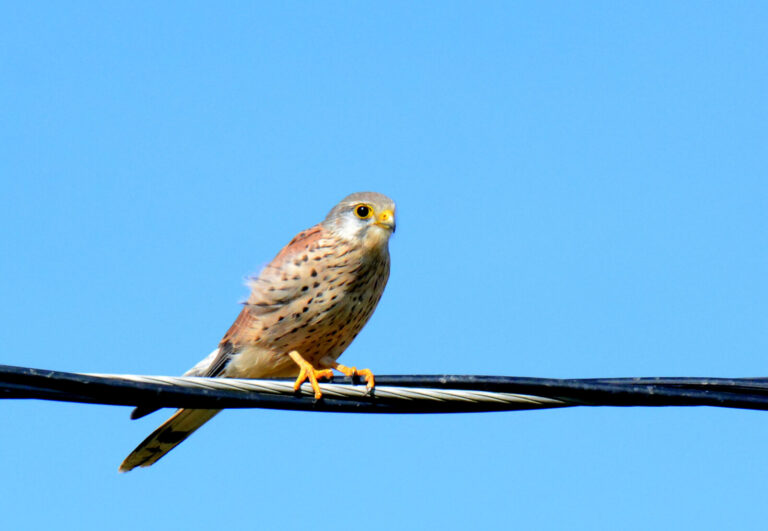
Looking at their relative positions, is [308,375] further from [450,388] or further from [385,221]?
[385,221]

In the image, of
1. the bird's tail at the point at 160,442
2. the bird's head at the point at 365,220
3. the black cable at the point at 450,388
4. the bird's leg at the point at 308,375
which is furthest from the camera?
the bird's head at the point at 365,220

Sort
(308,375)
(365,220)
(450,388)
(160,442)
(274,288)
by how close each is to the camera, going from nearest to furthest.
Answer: (450,388), (308,375), (160,442), (274,288), (365,220)

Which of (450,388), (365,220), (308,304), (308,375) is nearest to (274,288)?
(308,304)

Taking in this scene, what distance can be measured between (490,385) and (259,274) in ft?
8.64

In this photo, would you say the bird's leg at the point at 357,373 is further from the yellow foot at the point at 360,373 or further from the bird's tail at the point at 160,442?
the bird's tail at the point at 160,442

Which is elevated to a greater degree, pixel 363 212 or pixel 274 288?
pixel 363 212

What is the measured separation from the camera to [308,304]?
5492 mm

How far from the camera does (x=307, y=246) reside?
568 centimetres

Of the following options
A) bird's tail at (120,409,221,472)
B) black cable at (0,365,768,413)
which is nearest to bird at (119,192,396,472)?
bird's tail at (120,409,221,472)

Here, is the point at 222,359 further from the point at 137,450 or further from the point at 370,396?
the point at 370,396

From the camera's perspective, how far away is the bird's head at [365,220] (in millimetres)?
5691

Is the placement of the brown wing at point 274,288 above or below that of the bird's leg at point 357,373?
above

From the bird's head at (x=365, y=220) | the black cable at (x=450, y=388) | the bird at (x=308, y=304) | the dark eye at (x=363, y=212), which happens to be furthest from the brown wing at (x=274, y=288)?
the black cable at (x=450, y=388)

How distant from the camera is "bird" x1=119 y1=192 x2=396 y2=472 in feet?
18.0
